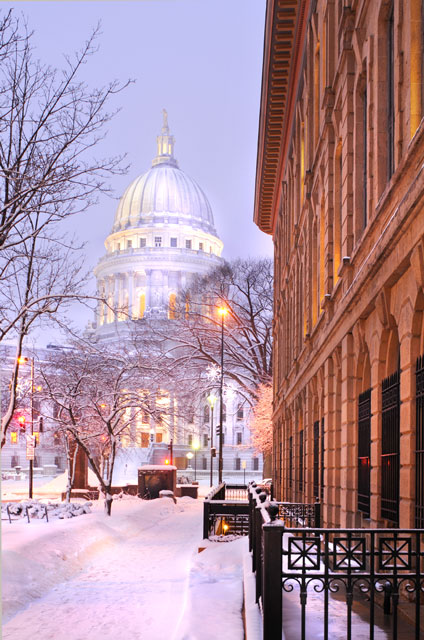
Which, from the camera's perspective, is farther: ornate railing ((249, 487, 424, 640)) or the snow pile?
the snow pile

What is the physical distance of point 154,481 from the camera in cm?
4091

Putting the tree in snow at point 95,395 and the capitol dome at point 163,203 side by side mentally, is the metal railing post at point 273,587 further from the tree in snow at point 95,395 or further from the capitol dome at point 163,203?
the capitol dome at point 163,203

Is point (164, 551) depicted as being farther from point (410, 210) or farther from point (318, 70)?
→ point (410, 210)

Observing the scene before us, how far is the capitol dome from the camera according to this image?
6097 inches

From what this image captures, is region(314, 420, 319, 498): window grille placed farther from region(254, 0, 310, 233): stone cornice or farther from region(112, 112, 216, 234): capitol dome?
region(112, 112, 216, 234): capitol dome

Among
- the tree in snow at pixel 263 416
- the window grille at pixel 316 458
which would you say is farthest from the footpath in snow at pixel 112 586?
the tree in snow at pixel 263 416

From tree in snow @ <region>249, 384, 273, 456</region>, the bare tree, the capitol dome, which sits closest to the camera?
tree in snow @ <region>249, 384, 273, 456</region>

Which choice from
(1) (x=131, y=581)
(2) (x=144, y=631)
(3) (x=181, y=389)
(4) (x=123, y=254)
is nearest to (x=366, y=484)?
(2) (x=144, y=631)

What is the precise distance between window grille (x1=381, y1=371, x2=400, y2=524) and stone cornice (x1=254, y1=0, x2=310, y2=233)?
Result: 607 inches

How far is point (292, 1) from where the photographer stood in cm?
2420

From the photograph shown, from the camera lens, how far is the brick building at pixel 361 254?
8.80 metres

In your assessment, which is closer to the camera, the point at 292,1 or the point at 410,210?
the point at 410,210

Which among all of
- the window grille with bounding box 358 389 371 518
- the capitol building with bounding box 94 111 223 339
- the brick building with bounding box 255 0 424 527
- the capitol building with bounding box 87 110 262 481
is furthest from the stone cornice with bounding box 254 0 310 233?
the capitol building with bounding box 94 111 223 339

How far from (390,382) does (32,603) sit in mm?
6466
